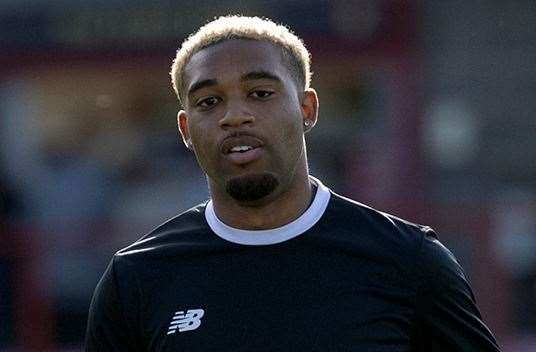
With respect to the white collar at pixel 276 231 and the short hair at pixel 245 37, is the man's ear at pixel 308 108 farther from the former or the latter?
the white collar at pixel 276 231

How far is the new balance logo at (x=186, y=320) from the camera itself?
337cm

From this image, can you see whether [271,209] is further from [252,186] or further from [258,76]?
[258,76]

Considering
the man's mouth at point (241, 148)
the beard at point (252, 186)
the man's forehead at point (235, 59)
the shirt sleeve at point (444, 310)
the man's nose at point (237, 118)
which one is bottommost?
the shirt sleeve at point (444, 310)

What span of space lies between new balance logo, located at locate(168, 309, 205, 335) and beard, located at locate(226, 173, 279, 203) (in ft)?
0.92

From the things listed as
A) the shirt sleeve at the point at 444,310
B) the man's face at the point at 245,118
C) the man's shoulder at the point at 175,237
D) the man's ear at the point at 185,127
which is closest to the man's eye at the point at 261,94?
the man's face at the point at 245,118

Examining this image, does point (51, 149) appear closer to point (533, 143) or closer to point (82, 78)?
point (82, 78)

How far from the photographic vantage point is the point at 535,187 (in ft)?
37.4

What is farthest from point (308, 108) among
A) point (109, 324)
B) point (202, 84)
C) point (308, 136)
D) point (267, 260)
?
point (308, 136)

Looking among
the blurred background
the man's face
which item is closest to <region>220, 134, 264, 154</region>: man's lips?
the man's face

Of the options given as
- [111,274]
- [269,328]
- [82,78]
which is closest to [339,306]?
[269,328]

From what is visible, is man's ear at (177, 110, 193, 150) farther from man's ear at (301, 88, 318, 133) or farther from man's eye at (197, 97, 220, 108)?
man's ear at (301, 88, 318, 133)

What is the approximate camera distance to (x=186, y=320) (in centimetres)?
338

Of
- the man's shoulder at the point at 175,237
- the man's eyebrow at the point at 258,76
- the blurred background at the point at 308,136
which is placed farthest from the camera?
the blurred background at the point at 308,136

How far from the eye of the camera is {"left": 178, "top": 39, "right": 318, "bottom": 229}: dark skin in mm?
3406
